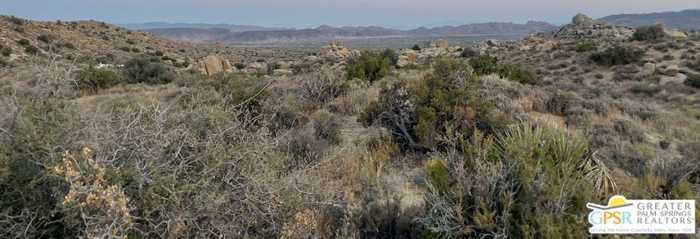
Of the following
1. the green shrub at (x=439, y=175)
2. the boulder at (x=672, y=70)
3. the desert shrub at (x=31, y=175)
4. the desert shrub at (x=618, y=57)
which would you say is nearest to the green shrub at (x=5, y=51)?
→ the desert shrub at (x=31, y=175)

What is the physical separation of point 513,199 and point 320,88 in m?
8.24

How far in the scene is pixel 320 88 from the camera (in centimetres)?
1092

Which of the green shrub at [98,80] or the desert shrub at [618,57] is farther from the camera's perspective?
the desert shrub at [618,57]

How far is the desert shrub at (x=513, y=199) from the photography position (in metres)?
2.82

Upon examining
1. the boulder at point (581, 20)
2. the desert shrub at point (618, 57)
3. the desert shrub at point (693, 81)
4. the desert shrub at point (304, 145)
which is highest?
the boulder at point (581, 20)

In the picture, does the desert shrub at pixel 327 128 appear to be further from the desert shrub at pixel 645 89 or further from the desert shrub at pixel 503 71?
the desert shrub at pixel 645 89

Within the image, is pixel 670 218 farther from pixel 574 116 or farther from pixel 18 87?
pixel 574 116

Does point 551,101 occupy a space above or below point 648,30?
below

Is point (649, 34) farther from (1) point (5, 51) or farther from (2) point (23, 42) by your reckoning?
(2) point (23, 42)

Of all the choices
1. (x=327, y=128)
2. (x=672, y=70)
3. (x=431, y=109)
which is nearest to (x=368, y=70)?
(x=327, y=128)

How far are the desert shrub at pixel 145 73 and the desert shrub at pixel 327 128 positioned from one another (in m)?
12.9

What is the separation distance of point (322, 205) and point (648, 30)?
1373 inches

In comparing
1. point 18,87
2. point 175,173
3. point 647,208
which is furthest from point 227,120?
point 647,208

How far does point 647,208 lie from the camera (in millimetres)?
2957
